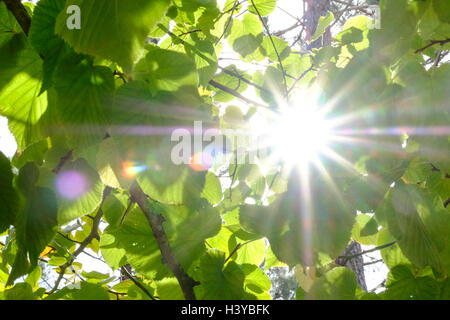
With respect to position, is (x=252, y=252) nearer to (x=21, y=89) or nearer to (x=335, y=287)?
(x=335, y=287)

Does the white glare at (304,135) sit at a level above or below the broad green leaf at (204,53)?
below

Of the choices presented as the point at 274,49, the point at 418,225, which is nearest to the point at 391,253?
the point at 418,225

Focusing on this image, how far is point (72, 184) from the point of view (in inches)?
18.8

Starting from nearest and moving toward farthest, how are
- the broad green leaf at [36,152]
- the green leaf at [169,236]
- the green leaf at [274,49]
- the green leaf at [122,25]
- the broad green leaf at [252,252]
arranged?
1. the green leaf at [122,25]
2. the broad green leaf at [36,152]
3. the green leaf at [169,236]
4. the broad green leaf at [252,252]
5. the green leaf at [274,49]

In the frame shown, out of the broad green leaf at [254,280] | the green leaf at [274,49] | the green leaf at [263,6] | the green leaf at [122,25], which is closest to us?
the green leaf at [122,25]

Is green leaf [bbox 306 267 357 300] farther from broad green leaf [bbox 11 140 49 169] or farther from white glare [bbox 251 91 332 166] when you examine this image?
broad green leaf [bbox 11 140 49 169]

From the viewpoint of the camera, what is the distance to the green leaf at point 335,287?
52 cm

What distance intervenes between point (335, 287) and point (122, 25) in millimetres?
491

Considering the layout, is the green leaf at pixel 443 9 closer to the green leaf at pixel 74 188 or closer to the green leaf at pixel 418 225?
the green leaf at pixel 418 225

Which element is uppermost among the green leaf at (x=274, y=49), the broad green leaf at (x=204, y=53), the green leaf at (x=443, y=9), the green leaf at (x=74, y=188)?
the green leaf at (x=274, y=49)

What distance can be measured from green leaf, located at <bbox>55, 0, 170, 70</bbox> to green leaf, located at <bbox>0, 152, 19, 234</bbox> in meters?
0.23

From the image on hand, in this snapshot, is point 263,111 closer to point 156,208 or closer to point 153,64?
point 156,208

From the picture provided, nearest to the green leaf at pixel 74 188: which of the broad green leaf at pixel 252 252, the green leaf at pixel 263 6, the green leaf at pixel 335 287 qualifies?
the green leaf at pixel 335 287

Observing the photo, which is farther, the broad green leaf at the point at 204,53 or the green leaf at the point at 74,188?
the broad green leaf at the point at 204,53
